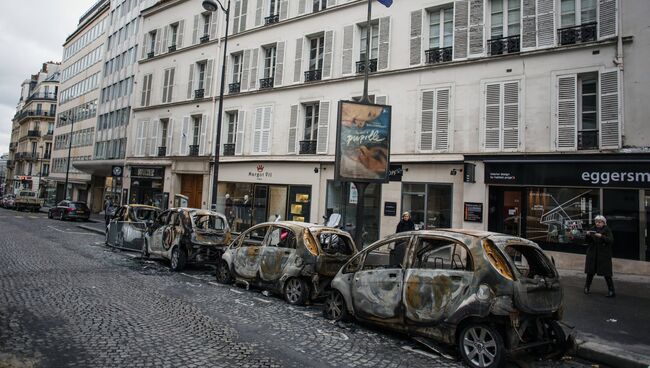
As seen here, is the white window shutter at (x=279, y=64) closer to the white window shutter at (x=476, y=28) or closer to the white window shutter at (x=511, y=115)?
the white window shutter at (x=476, y=28)

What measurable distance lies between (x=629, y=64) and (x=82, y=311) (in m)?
14.5

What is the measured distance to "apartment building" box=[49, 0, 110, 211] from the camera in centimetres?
4231

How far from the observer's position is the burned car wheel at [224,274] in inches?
388

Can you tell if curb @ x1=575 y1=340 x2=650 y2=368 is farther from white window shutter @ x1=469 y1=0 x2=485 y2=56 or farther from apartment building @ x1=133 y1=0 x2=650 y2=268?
white window shutter @ x1=469 y1=0 x2=485 y2=56

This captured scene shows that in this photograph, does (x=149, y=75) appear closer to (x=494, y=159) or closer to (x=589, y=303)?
(x=494, y=159)

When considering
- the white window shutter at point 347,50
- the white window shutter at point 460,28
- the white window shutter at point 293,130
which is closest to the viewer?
the white window shutter at point 460,28

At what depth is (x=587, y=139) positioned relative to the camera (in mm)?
12703

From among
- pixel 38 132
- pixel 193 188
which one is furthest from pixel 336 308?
pixel 38 132

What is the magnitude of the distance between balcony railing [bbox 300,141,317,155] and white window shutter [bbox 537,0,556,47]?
9.60m

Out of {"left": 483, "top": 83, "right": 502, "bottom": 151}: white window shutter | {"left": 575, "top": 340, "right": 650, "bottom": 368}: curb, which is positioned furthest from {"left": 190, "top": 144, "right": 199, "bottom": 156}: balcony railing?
{"left": 575, "top": 340, "right": 650, "bottom": 368}: curb

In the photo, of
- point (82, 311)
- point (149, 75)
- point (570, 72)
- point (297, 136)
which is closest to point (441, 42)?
point (570, 72)

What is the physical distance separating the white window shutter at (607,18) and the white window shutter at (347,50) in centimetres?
888

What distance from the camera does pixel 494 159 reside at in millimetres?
13953

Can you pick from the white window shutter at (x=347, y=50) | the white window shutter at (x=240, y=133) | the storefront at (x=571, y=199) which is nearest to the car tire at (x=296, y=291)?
the storefront at (x=571, y=199)
